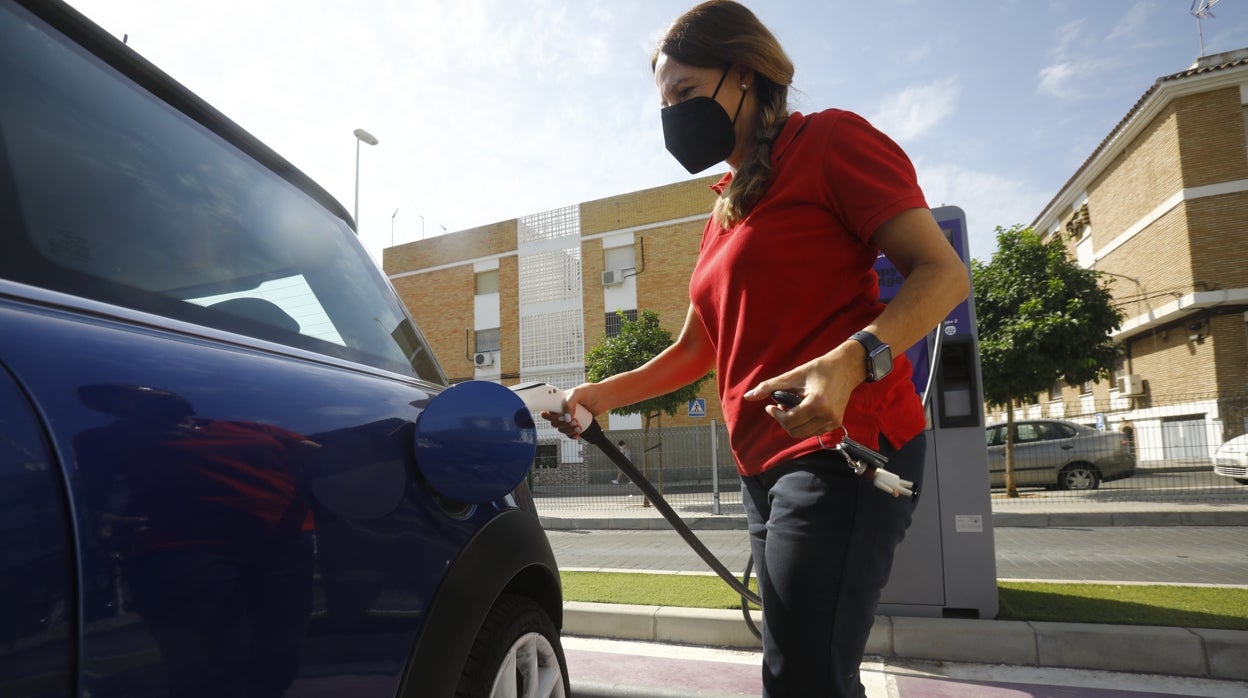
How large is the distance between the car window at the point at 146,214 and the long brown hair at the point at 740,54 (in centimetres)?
90

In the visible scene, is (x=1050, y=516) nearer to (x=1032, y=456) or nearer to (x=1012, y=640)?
(x=1032, y=456)

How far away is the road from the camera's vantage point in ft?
18.3

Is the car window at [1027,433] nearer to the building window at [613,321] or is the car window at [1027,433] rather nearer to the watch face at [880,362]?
the watch face at [880,362]

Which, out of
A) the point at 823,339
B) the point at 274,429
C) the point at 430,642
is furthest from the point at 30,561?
the point at 823,339

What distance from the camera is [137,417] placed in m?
0.80

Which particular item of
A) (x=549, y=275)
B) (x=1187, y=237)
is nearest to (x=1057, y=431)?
(x=1187, y=237)

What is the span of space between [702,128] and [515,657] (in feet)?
4.18

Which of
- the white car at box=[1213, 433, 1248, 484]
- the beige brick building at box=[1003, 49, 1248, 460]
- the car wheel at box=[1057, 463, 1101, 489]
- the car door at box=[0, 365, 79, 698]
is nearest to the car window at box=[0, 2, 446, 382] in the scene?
the car door at box=[0, 365, 79, 698]

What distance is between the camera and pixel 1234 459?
11.1 m

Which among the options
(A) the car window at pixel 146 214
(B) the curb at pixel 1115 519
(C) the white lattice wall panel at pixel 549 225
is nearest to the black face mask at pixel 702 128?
(A) the car window at pixel 146 214

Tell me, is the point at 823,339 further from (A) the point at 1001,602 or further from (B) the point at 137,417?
(A) the point at 1001,602

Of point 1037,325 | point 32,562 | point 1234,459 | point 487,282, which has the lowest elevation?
point 1234,459

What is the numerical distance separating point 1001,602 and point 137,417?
4.70 metres

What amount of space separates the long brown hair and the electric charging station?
9.23ft
